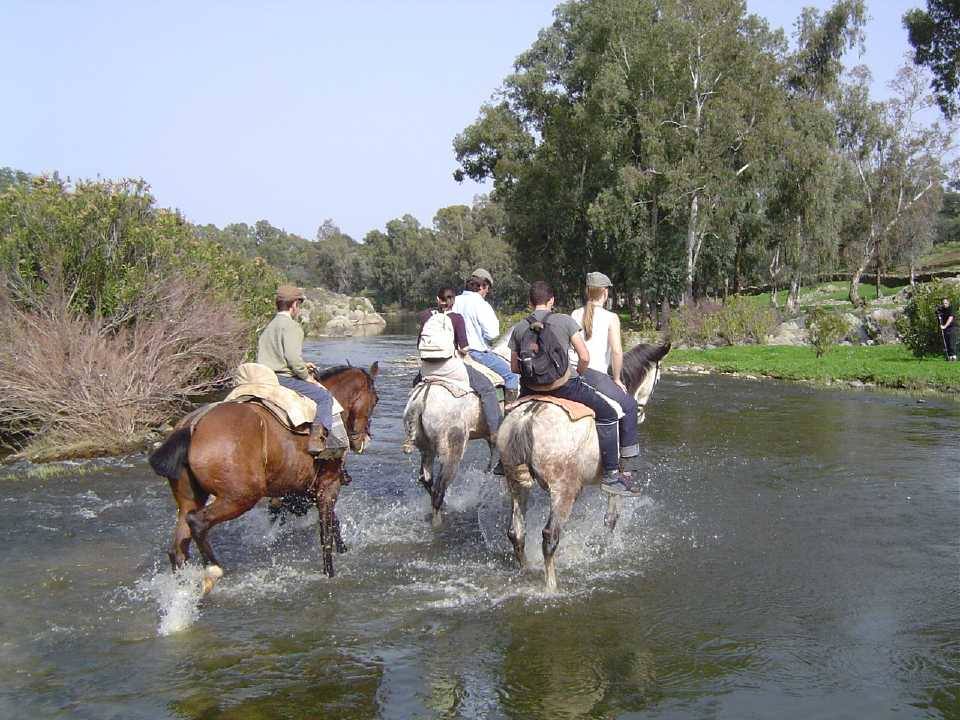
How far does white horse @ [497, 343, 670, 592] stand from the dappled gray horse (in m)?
2.05

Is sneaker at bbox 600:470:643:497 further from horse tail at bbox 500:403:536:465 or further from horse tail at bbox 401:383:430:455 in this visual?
horse tail at bbox 401:383:430:455

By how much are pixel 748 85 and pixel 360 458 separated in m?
35.4

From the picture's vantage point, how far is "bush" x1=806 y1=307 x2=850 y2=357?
29.1 metres

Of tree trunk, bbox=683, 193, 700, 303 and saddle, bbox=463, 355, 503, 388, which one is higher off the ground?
tree trunk, bbox=683, 193, 700, 303

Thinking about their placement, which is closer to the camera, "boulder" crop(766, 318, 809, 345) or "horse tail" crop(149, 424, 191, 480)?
"horse tail" crop(149, 424, 191, 480)

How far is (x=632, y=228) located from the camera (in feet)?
148

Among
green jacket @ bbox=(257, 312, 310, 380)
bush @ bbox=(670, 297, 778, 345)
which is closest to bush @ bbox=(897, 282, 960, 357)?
bush @ bbox=(670, 297, 778, 345)

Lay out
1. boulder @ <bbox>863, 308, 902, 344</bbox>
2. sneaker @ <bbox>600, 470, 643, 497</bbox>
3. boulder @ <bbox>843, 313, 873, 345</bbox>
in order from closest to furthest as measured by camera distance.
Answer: sneaker @ <bbox>600, 470, 643, 497</bbox>, boulder @ <bbox>863, 308, 902, 344</bbox>, boulder @ <bbox>843, 313, 873, 345</bbox>

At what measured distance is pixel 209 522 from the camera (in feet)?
24.5

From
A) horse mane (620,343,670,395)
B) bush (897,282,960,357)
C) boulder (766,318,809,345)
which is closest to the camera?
horse mane (620,343,670,395)

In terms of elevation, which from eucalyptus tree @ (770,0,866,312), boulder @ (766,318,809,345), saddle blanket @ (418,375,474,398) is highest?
eucalyptus tree @ (770,0,866,312)

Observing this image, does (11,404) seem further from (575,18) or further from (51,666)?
(575,18)

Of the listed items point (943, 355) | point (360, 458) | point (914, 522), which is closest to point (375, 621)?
point (914, 522)

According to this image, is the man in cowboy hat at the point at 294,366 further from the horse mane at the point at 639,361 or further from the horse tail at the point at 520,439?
the horse mane at the point at 639,361
